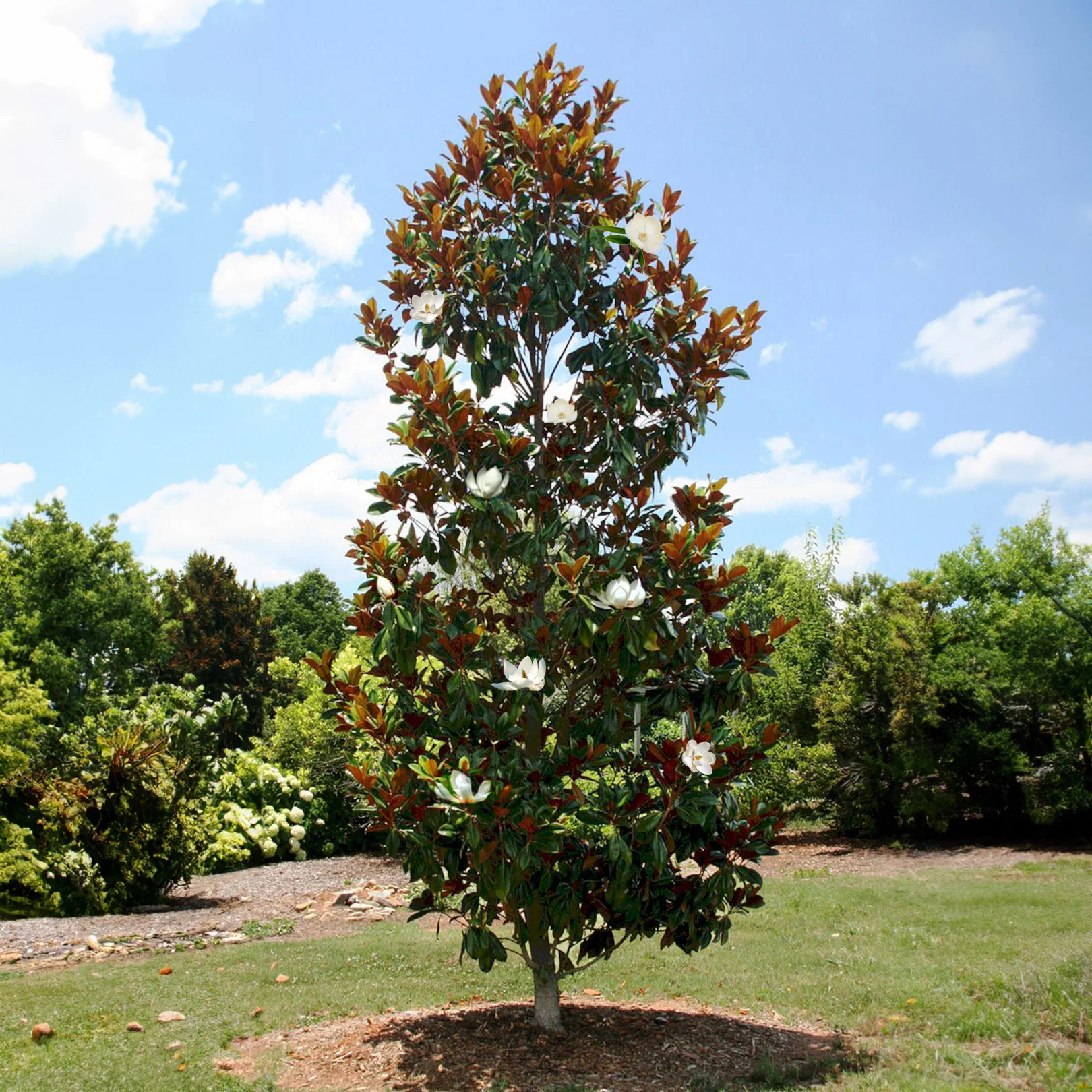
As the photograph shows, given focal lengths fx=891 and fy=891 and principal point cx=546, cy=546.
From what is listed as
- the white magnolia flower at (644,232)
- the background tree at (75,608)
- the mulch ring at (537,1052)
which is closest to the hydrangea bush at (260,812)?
the background tree at (75,608)

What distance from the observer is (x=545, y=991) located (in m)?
5.35

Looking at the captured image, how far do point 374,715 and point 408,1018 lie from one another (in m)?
2.35

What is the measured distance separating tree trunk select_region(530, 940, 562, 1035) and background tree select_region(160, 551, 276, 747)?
2501 cm

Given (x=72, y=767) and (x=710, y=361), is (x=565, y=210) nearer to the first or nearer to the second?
(x=710, y=361)

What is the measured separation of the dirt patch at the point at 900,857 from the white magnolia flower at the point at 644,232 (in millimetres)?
12741

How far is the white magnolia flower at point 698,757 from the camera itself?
4.40m

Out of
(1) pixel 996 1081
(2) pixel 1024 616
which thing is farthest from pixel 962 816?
(1) pixel 996 1081

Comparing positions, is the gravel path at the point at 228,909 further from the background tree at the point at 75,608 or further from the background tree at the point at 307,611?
the background tree at the point at 307,611

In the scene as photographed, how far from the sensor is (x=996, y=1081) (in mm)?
4562

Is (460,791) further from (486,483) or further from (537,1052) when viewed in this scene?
(537,1052)

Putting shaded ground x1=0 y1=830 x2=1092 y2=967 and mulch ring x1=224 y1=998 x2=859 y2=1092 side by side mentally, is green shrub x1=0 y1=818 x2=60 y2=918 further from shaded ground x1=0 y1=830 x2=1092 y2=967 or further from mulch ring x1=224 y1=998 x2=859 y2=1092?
mulch ring x1=224 y1=998 x2=859 y2=1092

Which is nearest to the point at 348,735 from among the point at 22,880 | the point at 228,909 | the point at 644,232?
the point at 228,909

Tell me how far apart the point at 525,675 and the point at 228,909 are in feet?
31.4

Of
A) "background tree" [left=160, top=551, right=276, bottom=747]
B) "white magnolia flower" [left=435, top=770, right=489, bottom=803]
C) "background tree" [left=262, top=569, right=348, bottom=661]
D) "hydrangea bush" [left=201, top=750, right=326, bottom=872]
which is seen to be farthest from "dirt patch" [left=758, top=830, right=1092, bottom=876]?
"background tree" [left=262, top=569, right=348, bottom=661]
